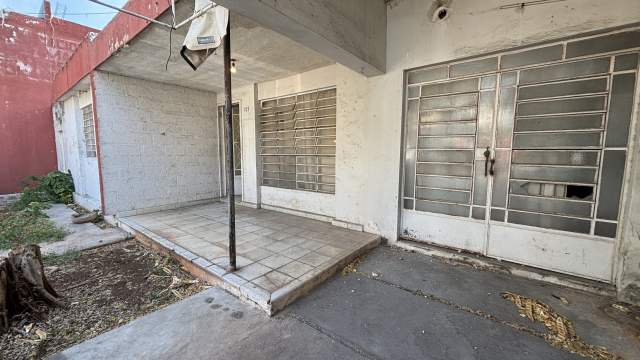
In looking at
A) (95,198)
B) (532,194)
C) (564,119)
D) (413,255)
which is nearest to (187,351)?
(413,255)

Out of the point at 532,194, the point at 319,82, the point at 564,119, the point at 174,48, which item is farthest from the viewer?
the point at 319,82

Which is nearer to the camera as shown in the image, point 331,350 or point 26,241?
point 331,350

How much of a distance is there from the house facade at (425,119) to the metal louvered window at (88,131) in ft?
0.45

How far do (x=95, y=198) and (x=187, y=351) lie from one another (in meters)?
5.50

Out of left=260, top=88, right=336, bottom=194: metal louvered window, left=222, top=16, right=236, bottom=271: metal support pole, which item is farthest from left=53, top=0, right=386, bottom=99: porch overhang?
left=260, top=88, right=336, bottom=194: metal louvered window

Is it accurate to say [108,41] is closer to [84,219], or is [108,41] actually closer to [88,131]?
[88,131]

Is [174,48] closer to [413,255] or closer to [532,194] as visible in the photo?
[413,255]

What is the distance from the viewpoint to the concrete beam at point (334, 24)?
2080 millimetres

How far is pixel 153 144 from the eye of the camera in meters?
5.34

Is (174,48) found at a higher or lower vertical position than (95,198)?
higher

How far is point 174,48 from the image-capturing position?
367 centimetres

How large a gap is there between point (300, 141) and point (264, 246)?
2.33 m

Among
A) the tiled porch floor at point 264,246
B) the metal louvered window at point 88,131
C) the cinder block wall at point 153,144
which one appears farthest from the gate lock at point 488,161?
the metal louvered window at point 88,131

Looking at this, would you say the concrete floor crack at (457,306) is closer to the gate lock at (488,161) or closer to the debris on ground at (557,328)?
the debris on ground at (557,328)
